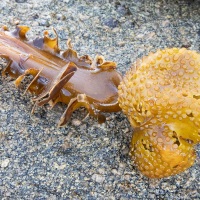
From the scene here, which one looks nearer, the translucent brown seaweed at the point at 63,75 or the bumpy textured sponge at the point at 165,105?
the bumpy textured sponge at the point at 165,105

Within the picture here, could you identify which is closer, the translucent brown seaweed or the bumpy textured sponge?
the bumpy textured sponge

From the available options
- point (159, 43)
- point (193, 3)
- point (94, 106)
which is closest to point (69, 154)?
point (94, 106)

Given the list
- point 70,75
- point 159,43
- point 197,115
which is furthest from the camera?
point 159,43

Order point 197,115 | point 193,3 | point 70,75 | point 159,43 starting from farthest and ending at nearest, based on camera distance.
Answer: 1. point 193,3
2. point 159,43
3. point 70,75
4. point 197,115

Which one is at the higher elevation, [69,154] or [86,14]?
[86,14]

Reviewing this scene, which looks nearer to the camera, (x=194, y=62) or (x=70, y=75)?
(x=194, y=62)

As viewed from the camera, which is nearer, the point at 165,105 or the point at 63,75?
the point at 165,105

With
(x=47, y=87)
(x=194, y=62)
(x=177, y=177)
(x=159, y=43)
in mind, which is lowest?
(x=177, y=177)

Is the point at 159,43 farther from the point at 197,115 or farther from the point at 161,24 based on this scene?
the point at 197,115
